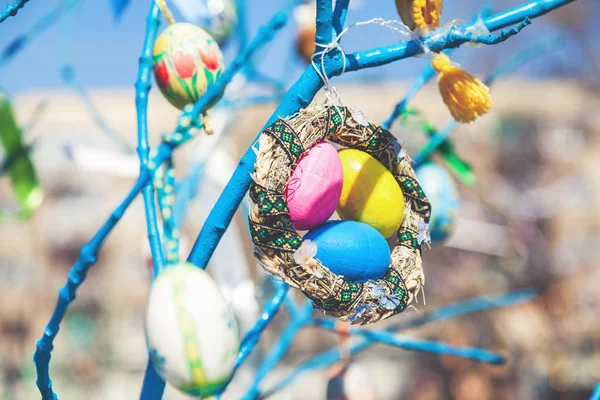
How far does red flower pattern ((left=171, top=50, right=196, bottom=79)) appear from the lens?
2.85 ft

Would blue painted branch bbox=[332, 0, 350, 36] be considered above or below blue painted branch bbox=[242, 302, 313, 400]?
above

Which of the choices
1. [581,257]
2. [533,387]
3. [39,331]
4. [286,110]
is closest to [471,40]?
[286,110]

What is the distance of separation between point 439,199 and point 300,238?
0.73 m

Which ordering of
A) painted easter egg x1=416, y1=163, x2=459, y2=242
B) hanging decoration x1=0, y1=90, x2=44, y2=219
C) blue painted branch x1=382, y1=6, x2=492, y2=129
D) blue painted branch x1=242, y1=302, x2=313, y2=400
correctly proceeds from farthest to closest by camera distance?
hanging decoration x1=0, y1=90, x2=44, y2=219, painted easter egg x1=416, y1=163, x2=459, y2=242, blue painted branch x1=242, y1=302, x2=313, y2=400, blue painted branch x1=382, y1=6, x2=492, y2=129

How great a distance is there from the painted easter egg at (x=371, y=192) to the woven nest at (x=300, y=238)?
3 centimetres

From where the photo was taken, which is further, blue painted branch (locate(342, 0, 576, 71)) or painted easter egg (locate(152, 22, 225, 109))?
painted easter egg (locate(152, 22, 225, 109))

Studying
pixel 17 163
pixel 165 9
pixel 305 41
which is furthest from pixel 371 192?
pixel 305 41

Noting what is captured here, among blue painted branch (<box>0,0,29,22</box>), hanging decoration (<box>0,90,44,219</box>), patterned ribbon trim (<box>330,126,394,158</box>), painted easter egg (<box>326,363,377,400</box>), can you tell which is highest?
blue painted branch (<box>0,0,29,22</box>)

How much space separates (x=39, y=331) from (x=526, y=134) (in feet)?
11.4

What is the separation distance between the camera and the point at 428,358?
3439mm

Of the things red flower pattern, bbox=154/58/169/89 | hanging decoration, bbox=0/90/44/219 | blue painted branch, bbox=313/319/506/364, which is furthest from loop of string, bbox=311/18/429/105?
hanging decoration, bbox=0/90/44/219

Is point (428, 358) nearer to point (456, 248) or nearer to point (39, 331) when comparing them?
point (456, 248)

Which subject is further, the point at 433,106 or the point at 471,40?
the point at 433,106

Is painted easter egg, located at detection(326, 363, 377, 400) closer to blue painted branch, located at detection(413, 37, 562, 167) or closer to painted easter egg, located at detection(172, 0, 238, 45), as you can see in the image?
blue painted branch, located at detection(413, 37, 562, 167)
